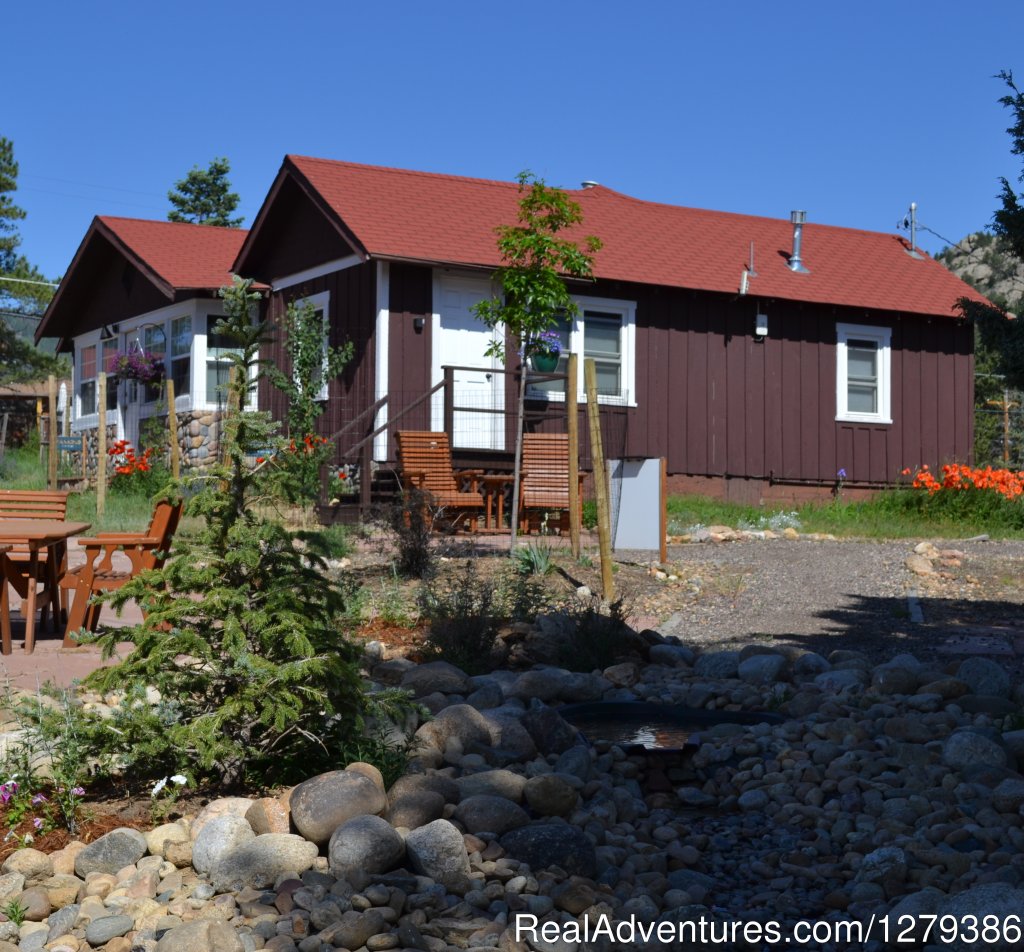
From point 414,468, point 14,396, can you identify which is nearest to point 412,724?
point 414,468

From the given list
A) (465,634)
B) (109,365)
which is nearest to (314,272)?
(109,365)

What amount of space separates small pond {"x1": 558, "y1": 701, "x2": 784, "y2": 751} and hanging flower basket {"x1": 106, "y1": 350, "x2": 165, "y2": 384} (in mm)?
16080

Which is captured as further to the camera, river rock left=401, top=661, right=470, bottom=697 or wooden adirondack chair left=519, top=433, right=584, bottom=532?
wooden adirondack chair left=519, top=433, right=584, bottom=532

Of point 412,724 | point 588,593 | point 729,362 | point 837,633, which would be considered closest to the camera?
point 412,724

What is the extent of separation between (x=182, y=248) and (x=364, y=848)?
19.6 m

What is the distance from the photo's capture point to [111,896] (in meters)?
3.75

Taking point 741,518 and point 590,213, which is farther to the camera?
point 590,213

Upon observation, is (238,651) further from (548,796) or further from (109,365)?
(109,365)

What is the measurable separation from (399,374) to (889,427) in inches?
319

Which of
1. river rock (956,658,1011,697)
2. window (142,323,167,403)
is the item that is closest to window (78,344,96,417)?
window (142,323,167,403)

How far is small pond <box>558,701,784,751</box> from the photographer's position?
6051 mm

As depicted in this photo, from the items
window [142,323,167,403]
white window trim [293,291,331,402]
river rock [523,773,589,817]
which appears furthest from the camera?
window [142,323,167,403]

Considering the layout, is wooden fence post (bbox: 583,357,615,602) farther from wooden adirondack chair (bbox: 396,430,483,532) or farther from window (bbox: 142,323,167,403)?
window (bbox: 142,323,167,403)

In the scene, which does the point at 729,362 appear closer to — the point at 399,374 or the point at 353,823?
the point at 399,374
